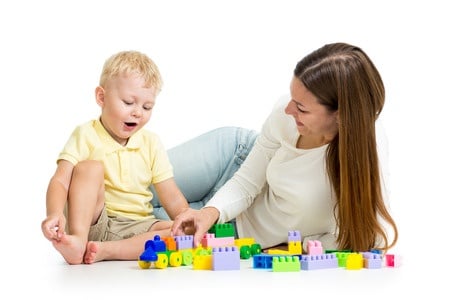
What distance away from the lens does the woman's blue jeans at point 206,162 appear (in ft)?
13.3

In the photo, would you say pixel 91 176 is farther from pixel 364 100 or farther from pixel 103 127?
pixel 364 100

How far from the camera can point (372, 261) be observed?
3260mm

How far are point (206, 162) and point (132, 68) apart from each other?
0.63 metres

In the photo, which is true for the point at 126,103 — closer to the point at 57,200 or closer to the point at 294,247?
the point at 57,200

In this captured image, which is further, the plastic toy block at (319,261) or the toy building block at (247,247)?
the toy building block at (247,247)

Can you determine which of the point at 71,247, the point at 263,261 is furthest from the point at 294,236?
the point at 71,247

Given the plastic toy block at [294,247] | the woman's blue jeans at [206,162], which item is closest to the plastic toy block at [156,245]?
the plastic toy block at [294,247]

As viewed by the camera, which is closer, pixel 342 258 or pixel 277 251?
pixel 342 258

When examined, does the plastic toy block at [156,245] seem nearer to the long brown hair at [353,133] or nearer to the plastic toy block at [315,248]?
the plastic toy block at [315,248]

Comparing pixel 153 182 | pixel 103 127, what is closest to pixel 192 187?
pixel 153 182

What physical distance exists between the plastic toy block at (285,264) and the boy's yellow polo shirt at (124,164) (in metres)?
0.75

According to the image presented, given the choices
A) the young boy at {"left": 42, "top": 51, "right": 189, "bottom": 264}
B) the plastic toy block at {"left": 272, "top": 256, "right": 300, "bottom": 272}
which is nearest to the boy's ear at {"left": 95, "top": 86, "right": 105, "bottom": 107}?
the young boy at {"left": 42, "top": 51, "right": 189, "bottom": 264}

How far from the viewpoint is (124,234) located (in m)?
3.64

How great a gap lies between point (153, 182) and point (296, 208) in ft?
2.02
